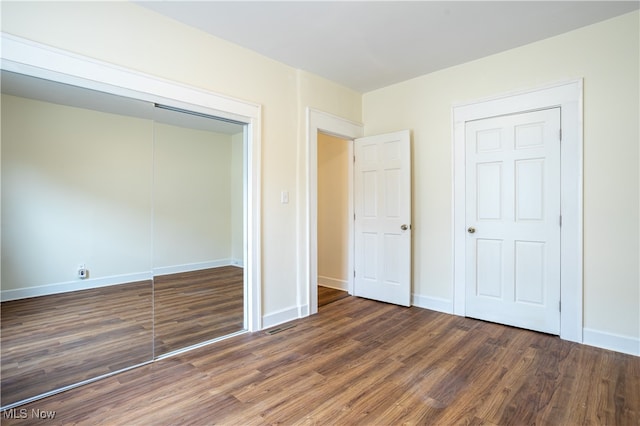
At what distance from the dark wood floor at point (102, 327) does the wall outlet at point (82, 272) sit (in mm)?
158

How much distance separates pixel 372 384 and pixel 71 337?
2618mm

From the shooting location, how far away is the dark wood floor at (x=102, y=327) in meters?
2.25

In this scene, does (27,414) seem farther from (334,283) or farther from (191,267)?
(334,283)

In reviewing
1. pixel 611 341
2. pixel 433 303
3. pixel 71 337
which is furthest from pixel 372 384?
pixel 71 337

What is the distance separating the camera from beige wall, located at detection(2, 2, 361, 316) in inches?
80.0

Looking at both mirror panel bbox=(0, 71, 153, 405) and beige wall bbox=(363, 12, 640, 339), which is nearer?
mirror panel bbox=(0, 71, 153, 405)

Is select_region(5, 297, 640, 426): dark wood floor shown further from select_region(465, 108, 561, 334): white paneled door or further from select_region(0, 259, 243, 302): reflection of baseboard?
select_region(0, 259, 243, 302): reflection of baseboard

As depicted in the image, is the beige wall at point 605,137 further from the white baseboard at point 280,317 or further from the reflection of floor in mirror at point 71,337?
the reflection of floor in mirror at point 71,337

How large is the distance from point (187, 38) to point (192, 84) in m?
0.38

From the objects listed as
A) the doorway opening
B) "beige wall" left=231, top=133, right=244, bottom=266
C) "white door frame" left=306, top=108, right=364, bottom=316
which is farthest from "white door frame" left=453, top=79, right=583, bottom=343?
"beige wall" left=231, top=133, right=244, bottom=266

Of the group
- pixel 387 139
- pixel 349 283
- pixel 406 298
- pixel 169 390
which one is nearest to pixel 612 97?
pixel 387 139

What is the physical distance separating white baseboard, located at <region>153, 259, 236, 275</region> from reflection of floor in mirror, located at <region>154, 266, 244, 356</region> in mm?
51

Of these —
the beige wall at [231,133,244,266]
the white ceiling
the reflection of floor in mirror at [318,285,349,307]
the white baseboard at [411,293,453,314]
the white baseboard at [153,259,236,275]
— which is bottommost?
the reflection of floor in mirror at [318,285,349,307]

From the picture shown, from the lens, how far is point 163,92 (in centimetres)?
248
